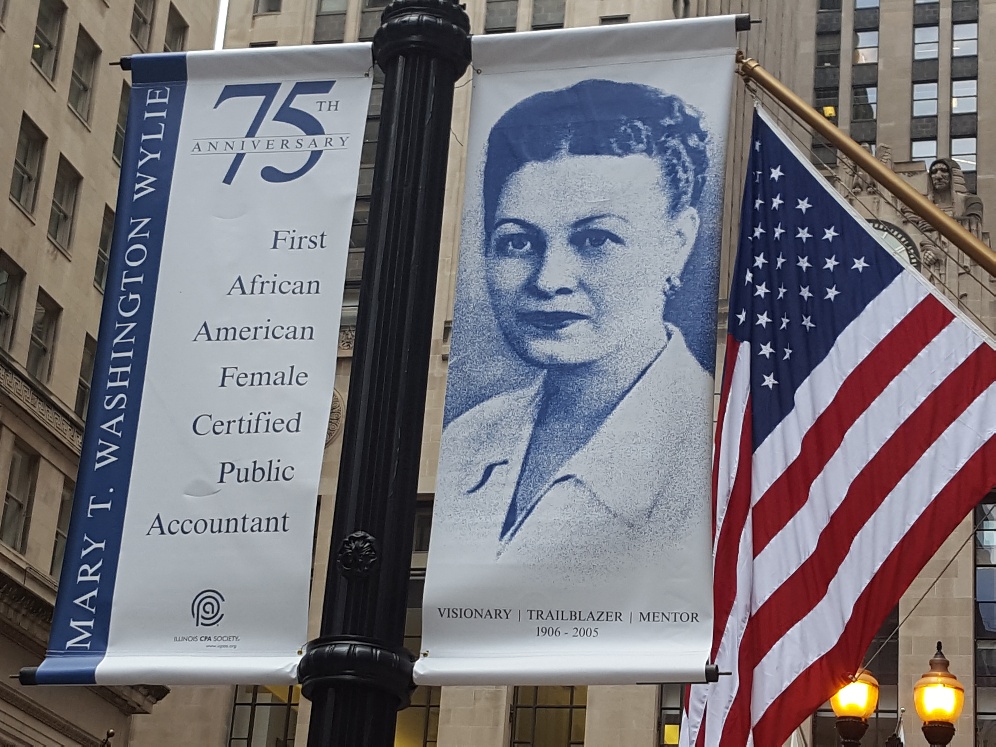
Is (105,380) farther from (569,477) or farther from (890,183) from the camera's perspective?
(890,183)

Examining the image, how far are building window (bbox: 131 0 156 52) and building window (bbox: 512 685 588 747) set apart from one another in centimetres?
2106

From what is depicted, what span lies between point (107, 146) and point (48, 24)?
371 cm

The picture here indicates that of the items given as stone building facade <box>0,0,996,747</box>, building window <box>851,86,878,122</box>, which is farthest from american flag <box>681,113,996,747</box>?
building window <box>851,86,878,122</box>

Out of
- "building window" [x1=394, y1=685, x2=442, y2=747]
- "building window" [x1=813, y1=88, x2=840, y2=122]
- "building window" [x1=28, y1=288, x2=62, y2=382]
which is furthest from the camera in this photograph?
"building window" [x1=813, y1=88, x2=840, y2=122]

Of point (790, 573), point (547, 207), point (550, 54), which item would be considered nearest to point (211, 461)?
point (547, 207)

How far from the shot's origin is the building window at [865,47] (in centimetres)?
8800

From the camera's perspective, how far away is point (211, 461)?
9688 mm

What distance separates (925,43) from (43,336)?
56888 mm

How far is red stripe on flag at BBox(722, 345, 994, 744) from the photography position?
11422 millimetres

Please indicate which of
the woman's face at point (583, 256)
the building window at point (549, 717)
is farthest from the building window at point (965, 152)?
the woman's face at point (583, 256)

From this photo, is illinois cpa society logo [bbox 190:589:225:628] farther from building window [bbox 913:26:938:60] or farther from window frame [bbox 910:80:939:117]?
building window [bbox 913:26:938:60]

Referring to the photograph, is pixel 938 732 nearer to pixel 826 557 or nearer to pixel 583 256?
pixel 826 557

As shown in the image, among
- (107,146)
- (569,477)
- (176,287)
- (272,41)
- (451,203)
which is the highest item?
(272,41)

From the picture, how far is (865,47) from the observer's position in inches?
3489
